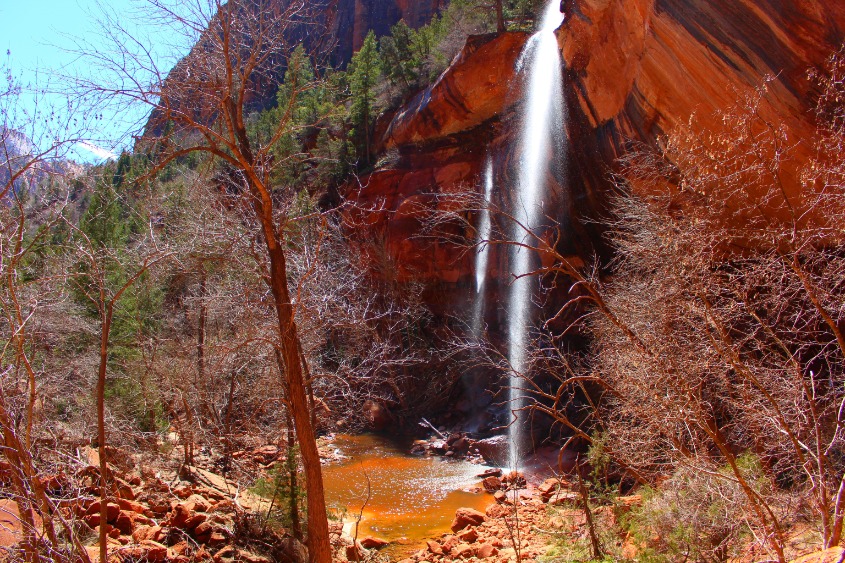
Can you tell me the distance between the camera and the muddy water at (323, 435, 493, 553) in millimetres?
12039

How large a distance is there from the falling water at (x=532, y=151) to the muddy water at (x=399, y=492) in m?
3.87

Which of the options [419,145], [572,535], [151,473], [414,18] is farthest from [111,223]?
[414,18]

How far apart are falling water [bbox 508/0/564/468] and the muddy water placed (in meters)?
3.87

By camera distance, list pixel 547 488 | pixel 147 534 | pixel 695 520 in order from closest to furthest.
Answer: pixel 695 520 → pixel 147 534 → pixel 547 488

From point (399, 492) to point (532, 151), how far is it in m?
12.5

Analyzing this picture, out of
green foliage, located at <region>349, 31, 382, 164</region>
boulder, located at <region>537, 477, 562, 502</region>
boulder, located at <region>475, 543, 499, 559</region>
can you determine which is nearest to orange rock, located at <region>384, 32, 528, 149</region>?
green foliage, located at <region>349, 31, 382, 164</region>

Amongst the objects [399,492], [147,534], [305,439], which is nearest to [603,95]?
[399,492]

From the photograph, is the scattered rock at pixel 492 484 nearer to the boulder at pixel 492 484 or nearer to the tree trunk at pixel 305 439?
the boulder at pixel 492 484

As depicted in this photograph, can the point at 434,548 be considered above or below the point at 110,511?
below

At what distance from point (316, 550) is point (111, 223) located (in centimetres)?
2232

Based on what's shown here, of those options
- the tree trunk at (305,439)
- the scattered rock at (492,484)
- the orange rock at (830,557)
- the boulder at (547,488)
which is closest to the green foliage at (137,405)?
the tree trunk at (305,439)

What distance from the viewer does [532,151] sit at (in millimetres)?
21219

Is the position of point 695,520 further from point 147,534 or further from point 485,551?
point 147,534

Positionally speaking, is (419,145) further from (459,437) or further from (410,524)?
(410,524)
